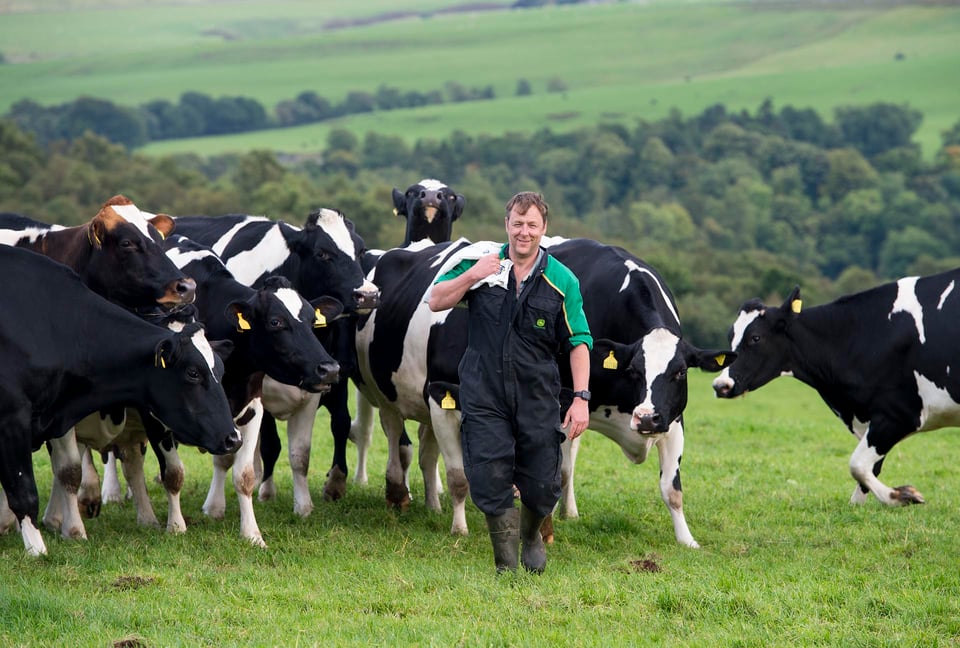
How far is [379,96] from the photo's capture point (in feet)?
561

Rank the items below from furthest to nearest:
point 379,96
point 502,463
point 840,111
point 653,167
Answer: point 379,96 → point 840,111 → point 653,167 → point 502,463

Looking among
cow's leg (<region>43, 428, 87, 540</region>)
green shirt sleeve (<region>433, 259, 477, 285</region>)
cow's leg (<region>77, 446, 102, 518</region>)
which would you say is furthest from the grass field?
green shirt sleeve (<region>433, 259, 477, 285</region>)

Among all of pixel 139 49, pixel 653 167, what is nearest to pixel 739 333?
pixel 653 167

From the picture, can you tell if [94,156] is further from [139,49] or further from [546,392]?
[139,49]

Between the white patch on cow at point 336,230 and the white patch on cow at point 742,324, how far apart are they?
12.4 feet

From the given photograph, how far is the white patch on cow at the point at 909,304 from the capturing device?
11828 millimetres

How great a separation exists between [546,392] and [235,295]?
10.9 feet

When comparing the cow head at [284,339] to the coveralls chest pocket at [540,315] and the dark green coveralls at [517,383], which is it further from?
the coveralls chest pocket at [540,315]

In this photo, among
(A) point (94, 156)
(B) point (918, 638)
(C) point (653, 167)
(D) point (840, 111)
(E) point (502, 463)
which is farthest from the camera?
(D) point (840, 111)

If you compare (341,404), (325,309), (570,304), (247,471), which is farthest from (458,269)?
(341,404)

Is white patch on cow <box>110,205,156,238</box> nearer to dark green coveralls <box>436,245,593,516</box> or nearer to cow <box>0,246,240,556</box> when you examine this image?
cow <box>0,246,240,556</box>

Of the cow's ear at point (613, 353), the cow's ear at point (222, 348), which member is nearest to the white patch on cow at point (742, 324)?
the cow's ear at point (613, 353)

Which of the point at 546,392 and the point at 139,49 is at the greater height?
the point at 546,392

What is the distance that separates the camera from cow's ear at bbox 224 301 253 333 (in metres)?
10.3
